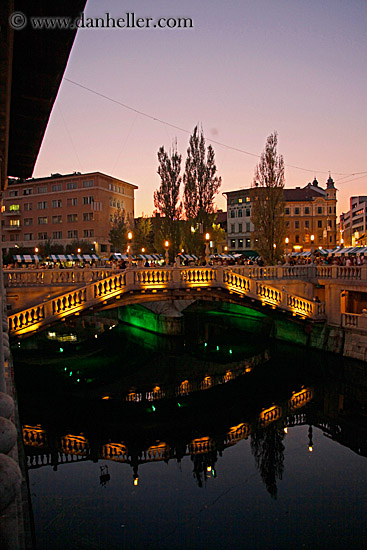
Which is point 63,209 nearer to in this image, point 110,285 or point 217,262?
point 217,262

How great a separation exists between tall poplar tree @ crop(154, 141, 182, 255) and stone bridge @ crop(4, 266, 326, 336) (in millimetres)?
17980

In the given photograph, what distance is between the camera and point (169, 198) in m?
42.7

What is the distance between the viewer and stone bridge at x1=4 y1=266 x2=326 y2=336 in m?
20.1

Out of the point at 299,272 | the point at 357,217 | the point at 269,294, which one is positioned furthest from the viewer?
the point at 357,217

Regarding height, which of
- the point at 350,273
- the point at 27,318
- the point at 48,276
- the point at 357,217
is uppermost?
the point at 357,217

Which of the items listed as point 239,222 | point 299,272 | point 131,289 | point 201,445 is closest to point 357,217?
point 239,222

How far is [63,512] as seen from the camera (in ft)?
34.5

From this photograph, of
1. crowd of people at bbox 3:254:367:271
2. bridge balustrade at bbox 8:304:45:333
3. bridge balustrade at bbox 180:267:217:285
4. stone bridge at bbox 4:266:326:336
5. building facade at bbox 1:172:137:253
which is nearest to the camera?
bridge balustrade at bbox 8:304:45:333

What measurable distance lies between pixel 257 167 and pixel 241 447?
27313mm

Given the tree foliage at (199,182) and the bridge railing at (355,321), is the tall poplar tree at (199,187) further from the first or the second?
the bridge railing at (355,321)

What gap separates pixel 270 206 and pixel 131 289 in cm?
1758

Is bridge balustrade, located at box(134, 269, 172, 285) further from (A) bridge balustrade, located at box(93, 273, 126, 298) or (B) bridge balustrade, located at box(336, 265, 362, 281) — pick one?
(B) bridge balustrade, located at box(336, 265, 362, 281)

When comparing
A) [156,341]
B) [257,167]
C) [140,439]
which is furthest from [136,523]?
[257,167]

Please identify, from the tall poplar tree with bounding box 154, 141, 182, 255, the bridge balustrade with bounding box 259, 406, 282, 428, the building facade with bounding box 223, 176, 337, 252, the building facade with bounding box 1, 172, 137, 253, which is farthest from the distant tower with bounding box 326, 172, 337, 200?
the bridge balustrade with bounding box 259, 406, 282, 428
